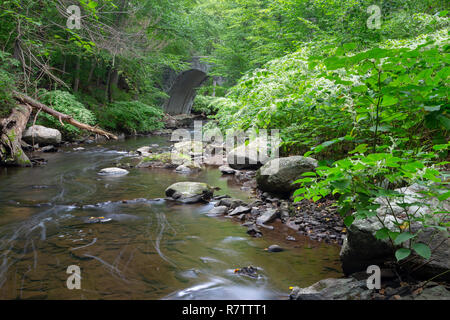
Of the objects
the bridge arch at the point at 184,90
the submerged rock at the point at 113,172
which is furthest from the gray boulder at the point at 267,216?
the bridge arch at the point at 184,90

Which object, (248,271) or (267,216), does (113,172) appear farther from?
(248,271)

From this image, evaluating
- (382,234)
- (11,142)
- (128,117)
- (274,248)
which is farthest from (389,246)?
(128,117)

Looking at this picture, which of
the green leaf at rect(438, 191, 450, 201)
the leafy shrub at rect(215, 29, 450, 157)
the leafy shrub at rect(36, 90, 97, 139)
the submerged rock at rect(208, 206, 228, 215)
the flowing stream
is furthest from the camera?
the leafy shrub at rect(36, 90, 97, 139)

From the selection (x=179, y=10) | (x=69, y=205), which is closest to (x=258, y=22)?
(x=179, y=10)

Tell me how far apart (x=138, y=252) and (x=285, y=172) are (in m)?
2.74

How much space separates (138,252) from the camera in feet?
10.6

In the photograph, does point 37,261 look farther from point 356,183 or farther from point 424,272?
point 424,272

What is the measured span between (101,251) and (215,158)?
673 cm

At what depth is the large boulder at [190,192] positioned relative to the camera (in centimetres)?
527

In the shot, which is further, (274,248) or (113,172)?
(113,172)

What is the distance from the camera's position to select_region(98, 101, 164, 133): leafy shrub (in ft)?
53.0

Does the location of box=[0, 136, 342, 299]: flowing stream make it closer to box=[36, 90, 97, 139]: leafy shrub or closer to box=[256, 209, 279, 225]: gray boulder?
box=[256, 209, 279, 225]: gray boulder

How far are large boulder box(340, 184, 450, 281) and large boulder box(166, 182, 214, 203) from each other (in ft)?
9.98

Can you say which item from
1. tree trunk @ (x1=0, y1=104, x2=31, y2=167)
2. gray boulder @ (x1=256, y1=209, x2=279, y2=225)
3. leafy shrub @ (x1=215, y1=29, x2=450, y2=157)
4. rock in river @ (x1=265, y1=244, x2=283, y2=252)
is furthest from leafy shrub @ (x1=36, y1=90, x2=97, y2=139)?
rock in river @ (x1=265, y1=244, x2=283, y2=252)
